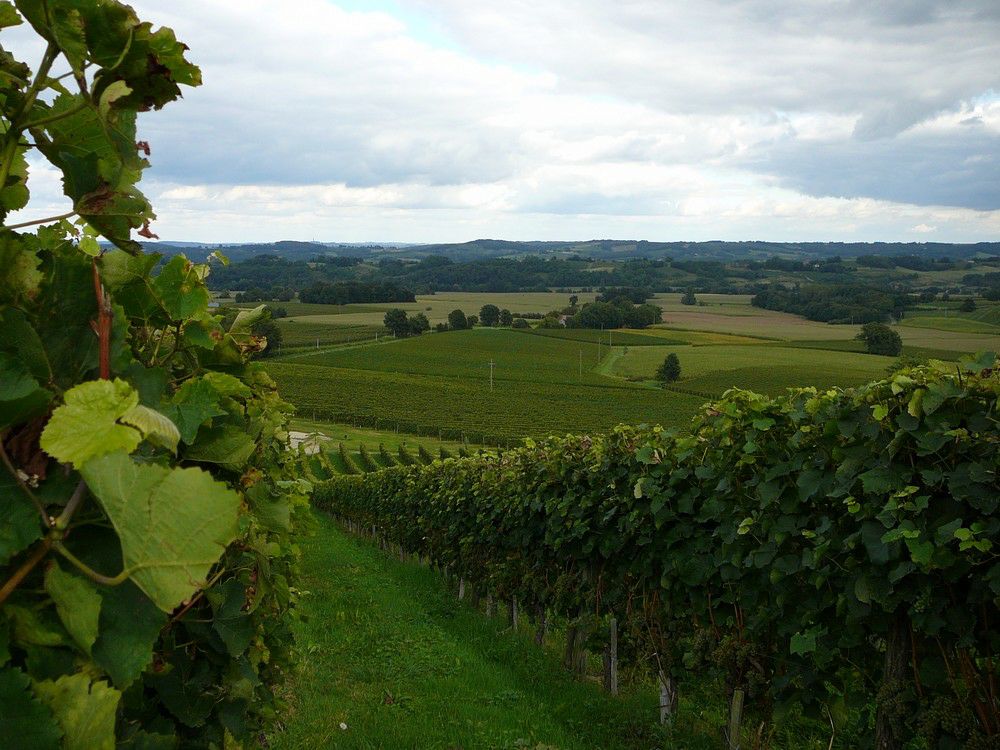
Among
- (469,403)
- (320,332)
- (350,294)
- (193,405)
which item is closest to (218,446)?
(193,405)

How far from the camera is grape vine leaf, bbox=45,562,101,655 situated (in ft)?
3.31

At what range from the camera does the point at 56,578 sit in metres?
1.01

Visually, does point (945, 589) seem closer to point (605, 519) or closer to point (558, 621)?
point (605, 519)

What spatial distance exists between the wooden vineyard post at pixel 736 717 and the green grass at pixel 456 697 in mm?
287

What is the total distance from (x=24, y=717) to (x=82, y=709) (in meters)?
0.07

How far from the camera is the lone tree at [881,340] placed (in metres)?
79.6

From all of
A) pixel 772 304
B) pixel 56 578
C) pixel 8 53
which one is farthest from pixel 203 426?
pixel 772 304

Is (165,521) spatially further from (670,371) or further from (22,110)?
(670,371)

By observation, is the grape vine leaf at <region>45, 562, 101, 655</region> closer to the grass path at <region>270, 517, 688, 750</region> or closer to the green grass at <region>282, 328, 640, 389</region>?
the grass path at <region>270, 517, 688, 750</region>

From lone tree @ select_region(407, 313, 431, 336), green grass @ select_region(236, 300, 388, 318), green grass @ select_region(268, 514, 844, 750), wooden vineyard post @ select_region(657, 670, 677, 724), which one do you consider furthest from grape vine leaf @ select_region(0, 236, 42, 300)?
green grass @ select_region(236, 300, 388, 318)

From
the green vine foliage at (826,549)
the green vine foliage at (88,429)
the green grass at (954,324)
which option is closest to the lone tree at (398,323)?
the green grass at (954,324)

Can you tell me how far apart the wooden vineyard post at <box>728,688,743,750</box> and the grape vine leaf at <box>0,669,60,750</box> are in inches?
240

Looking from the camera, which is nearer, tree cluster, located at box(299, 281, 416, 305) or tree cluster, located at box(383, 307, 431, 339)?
tree cluster, located at box(383, 307, 431, 339)

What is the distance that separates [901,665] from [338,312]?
145999mm
